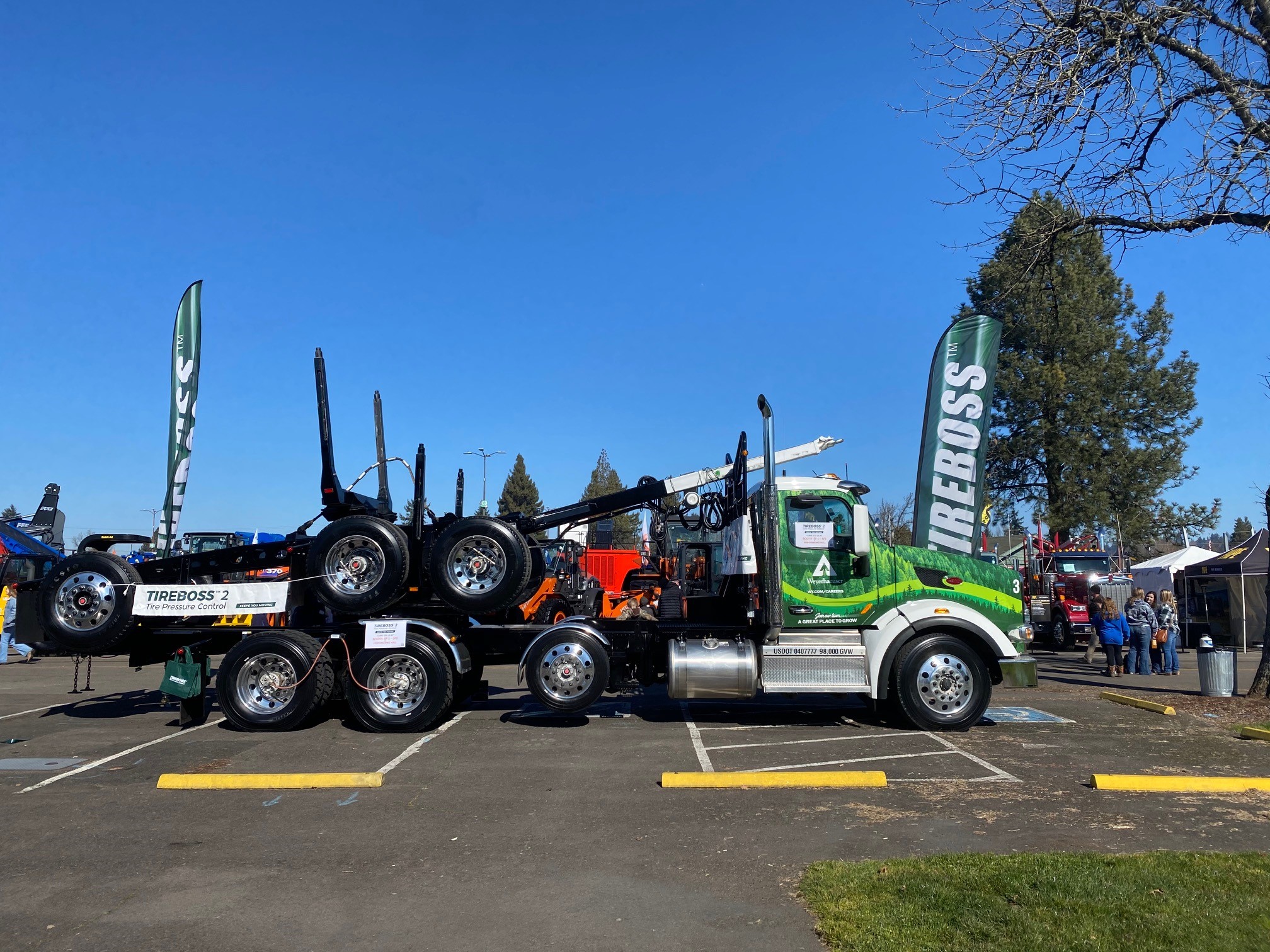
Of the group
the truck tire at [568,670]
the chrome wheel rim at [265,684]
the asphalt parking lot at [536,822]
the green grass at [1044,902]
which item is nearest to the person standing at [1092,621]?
the asphalt parking lot at [536,822]

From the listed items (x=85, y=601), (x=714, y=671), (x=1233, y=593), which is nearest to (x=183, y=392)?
(x=85, y=601)

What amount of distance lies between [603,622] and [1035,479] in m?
27.5

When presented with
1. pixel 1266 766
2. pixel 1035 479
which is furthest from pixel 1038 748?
pixel 1035 479

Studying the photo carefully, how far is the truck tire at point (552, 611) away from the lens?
17.1 metres

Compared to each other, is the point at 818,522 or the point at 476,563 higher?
the point at 818,522

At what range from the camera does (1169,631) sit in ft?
56.8

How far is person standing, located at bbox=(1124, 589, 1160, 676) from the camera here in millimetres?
16547

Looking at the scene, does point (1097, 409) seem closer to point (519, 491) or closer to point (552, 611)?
point (552, 611)

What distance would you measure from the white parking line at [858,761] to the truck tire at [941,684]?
101cm

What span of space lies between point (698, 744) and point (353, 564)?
4219mm

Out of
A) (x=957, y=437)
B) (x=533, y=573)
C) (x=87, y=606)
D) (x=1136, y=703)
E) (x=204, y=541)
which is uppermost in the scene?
(x=957, y=437)

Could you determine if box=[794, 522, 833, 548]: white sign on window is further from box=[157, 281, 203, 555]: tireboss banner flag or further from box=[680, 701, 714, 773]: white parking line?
box=[157, 281, 203, 555]: tireboss banner flag

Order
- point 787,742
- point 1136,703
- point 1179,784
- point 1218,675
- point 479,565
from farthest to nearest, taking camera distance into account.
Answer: point 1218,675 < point 1136,703 < point 479,565 < point 787,742 < point 1179,784

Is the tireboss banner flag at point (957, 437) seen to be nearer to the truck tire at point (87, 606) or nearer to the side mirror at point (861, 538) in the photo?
the side mirror at point (861, 538)
